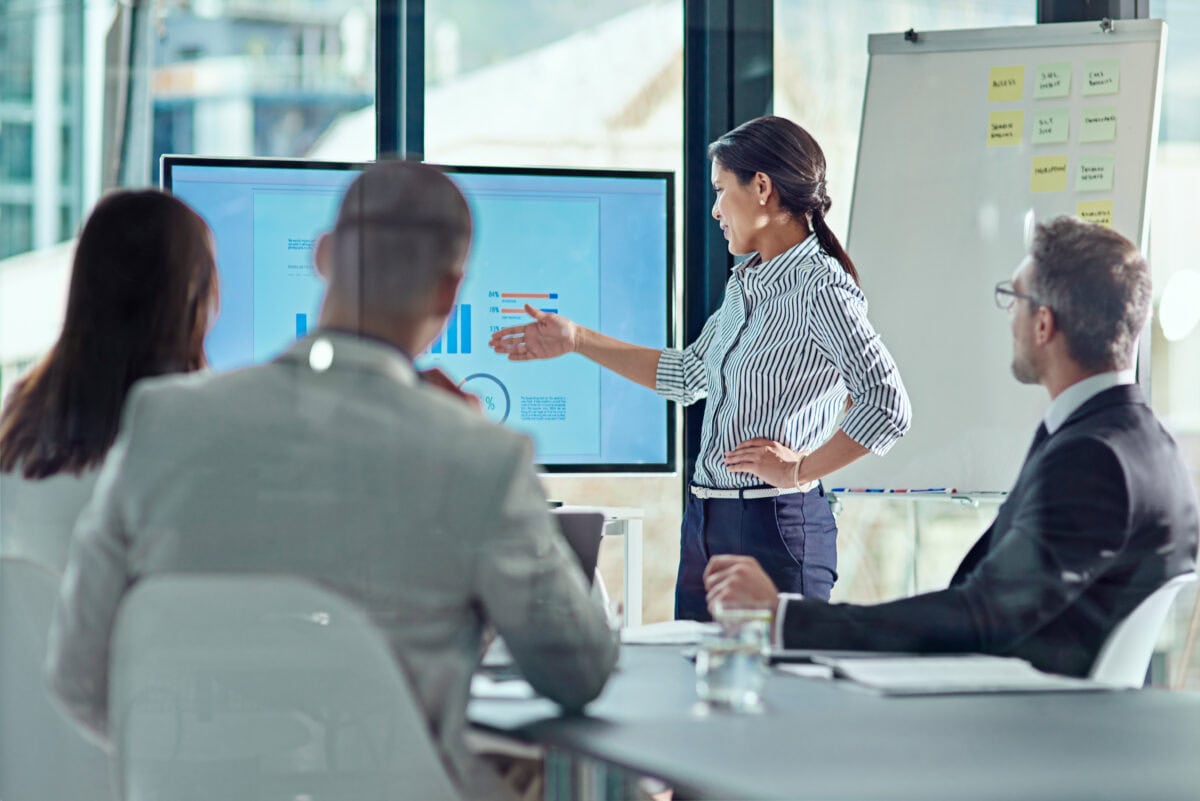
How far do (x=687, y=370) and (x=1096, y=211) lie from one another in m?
0.79

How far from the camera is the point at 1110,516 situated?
1765 millimetres

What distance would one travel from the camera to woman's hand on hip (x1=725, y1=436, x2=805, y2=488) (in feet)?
6.54

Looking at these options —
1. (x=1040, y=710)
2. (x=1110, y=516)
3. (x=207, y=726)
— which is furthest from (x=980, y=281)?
(x=207, y=726)

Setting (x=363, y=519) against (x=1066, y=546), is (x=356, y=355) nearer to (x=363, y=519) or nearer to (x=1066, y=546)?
(x=363, y=519)

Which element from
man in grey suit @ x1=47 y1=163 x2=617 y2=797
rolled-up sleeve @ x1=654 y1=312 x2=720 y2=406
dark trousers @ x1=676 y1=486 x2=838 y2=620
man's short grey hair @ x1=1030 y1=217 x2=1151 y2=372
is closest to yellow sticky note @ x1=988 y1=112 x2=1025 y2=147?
man's short grey hair @ x1=1030 y1=217 x2=1151 y2=372

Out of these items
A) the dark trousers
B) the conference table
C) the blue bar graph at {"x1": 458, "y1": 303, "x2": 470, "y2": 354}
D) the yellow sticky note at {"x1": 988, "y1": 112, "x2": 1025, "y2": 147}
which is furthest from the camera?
the yellow sticky note at {"x1": 988, "y1": 112, "x2": 1025, "y2": 147}

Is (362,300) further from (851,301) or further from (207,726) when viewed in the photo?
(851,301)

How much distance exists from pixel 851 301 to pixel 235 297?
1.05 meters

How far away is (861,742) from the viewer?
4.16 feet

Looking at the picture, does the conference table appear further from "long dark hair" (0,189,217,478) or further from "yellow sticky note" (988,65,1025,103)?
"yellow sticky note" (988,65,1025,103)

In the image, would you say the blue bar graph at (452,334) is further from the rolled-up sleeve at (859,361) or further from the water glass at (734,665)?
the rolled-up sleeve at (859,361)

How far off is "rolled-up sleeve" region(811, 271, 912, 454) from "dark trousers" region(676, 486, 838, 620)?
0.55ft

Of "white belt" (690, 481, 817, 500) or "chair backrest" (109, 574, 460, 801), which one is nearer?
"chair backrest" (109, 574, 460, 801)

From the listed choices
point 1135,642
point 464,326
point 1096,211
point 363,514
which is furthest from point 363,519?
point 1096,211
